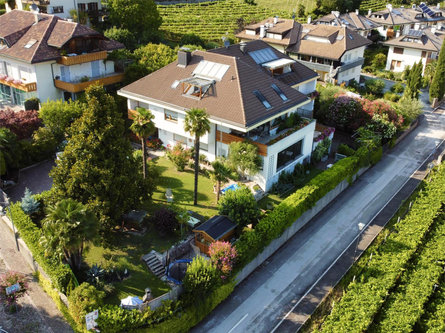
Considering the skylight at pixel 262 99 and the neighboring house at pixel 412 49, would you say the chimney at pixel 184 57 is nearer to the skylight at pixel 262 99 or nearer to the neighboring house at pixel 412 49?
the skylight at pixel 262 99

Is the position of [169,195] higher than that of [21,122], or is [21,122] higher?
[21,122]

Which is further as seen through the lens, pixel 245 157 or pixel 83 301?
pixel 245 157

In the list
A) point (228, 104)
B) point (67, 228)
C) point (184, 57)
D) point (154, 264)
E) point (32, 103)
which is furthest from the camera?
point (32, 103)

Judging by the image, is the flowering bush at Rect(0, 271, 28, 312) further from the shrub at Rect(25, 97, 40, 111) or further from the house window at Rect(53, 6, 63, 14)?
the house window at Rect(53, 6, 63, 14)

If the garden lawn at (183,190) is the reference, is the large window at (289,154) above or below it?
above

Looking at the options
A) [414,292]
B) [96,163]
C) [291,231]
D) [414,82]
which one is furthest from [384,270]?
[414,82]

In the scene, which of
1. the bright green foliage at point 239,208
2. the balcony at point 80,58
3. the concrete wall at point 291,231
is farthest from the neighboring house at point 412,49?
the bright green foliage at point 239,208

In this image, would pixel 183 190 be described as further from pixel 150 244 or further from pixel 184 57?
pixel 184 57
